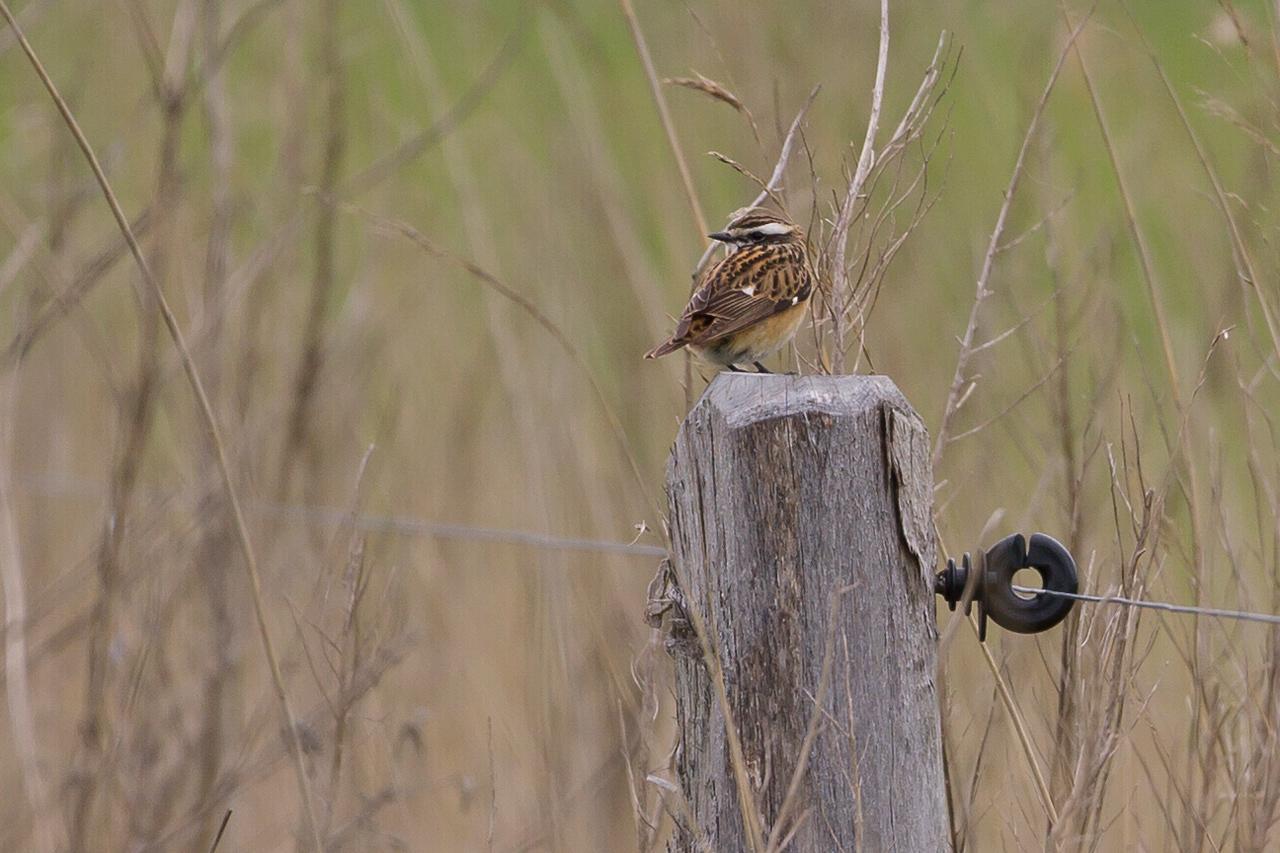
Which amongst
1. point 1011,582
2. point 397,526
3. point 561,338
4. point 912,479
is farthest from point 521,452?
point 912,479

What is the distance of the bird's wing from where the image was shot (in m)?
2.95

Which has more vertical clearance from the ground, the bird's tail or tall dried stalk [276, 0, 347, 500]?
tall dried stalk [276, 0, 347, 500]

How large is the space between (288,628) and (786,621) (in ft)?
8.28

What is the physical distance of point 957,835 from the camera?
207 cm

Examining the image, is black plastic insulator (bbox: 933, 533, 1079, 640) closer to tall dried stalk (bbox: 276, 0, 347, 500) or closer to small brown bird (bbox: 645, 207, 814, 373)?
small brown bird (bbox: 645, 207, 814, 373)

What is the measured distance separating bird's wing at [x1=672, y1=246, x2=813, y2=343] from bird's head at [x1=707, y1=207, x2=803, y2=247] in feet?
0.10

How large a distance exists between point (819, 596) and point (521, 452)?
291 centimetres

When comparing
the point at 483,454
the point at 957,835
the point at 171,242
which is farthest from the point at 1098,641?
the point at 483,454

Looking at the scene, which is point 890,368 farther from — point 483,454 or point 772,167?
point 483,454

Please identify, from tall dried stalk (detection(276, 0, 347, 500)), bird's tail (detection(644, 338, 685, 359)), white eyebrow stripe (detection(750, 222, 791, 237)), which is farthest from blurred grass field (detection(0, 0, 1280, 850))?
bird's tail (detection(644, 338, 685, 359))

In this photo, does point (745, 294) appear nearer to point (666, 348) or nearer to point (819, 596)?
point (666, 348)

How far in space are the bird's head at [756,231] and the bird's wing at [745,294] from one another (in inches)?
1.3

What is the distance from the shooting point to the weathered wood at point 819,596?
5.72 feet

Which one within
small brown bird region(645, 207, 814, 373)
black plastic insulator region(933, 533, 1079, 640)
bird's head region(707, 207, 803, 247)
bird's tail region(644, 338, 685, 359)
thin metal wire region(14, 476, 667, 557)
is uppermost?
bird's head region(707, 207, 803, 247)
